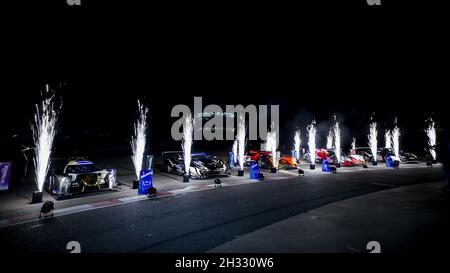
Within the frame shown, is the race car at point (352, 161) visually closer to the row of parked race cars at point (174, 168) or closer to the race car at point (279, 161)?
the row of parked race cars at point (174, 168)

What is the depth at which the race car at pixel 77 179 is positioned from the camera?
8648 mm

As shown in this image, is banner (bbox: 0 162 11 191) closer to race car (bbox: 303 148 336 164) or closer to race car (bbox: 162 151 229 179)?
race car (bbox: 162 151 229 179)

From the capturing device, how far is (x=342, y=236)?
16.6ft

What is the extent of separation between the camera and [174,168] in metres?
14.4

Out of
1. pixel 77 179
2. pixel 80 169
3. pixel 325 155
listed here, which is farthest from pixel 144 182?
pixel 325 155

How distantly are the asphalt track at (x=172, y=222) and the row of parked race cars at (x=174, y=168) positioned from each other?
234 centimetres

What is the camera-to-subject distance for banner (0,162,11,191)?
9.43 meters

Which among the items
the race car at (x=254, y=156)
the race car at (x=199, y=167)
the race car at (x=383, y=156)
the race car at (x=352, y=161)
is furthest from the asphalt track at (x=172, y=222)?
the race car at (x=383, y=156)

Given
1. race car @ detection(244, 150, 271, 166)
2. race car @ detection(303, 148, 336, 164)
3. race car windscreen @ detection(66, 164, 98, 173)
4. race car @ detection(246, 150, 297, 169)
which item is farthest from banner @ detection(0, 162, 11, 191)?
race car @ detection(303, 148, 336, 164)

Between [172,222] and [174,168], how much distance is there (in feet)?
27.5

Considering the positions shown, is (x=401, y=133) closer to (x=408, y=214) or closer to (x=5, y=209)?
(x=408, y=214)

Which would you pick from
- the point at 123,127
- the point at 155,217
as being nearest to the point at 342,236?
the point at 155,217

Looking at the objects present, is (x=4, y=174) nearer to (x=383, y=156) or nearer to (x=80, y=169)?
(x=80, y=169)

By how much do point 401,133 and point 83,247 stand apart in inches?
1329
